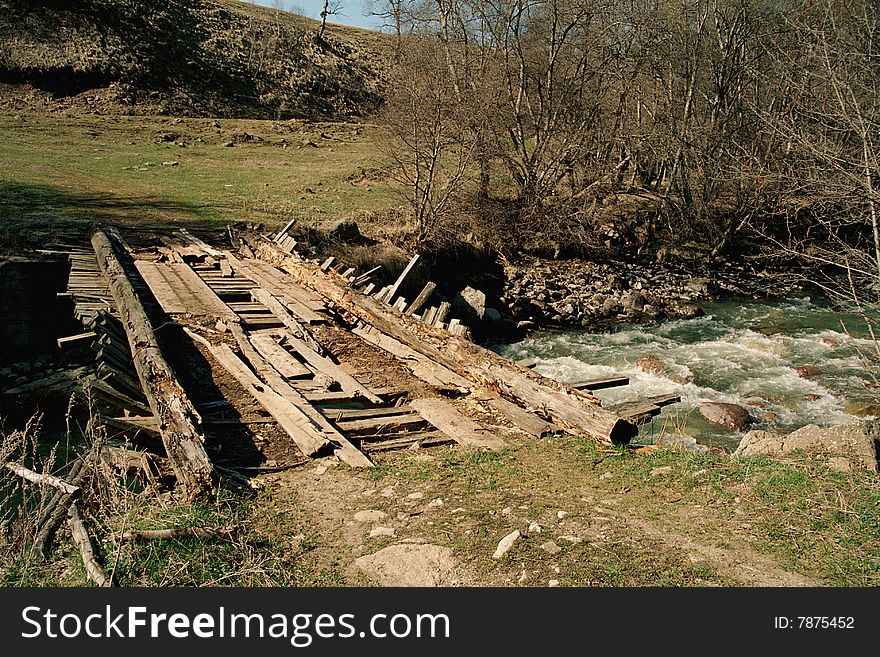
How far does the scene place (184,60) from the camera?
40.6 m

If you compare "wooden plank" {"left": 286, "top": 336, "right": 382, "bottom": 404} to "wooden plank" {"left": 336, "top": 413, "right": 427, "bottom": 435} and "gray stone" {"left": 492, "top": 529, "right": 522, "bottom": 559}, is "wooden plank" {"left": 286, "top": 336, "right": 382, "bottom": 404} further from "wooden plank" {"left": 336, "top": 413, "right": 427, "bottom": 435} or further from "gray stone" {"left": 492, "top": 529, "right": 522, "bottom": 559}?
"gray stone" {"left": 492, "top": 529, "right": 522, "bottom": 559}

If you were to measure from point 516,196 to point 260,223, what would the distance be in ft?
24.4

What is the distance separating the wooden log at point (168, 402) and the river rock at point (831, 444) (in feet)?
15.0

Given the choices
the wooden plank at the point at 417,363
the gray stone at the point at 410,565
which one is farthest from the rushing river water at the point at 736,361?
the gray stone at the point at 410,565

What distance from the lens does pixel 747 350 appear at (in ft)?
45.4

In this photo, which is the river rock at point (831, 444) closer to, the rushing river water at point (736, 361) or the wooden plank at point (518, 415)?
the wooden plank at point (518, 415)

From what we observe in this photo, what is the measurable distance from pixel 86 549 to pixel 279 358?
15.6ft

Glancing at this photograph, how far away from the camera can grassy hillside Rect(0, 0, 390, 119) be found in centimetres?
3481

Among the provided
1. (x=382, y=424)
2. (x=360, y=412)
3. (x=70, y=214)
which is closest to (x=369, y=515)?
(x=382, y=424)

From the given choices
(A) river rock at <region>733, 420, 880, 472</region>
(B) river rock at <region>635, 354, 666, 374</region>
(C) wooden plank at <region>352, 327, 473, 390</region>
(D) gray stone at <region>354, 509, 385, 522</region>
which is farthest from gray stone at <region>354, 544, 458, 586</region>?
(B) river rock at <region>635, 354, 666, 374</region>

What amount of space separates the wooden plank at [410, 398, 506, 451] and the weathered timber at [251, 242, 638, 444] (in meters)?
0.62

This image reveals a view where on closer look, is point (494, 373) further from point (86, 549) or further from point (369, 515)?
point (86, 549)

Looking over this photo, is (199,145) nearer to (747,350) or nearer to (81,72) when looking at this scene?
(81,72)

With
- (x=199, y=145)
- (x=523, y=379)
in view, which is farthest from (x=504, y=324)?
(x=199, y=145)
